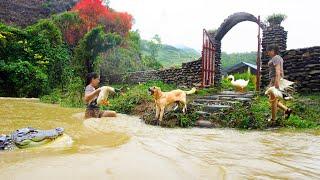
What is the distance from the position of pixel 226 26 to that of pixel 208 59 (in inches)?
54.5

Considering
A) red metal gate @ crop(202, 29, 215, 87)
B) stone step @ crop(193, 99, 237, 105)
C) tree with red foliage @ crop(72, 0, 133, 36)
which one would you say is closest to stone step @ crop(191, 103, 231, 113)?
stone step @ crop(193, 99, 237, 105)

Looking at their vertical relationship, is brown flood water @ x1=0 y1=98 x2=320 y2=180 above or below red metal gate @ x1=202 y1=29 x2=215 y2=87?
below

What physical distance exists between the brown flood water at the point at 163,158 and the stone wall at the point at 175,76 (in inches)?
325

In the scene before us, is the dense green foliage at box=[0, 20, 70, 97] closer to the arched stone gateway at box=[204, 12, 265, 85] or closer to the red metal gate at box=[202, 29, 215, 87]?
the red metal gate at box=[202, 29, 215, 87]

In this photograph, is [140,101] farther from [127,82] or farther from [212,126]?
[127,82]

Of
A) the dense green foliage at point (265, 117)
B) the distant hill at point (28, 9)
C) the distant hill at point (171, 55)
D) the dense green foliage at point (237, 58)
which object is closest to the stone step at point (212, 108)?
the dense green foliage at point (265, 117)

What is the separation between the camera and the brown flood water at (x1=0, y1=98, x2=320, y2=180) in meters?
3.12

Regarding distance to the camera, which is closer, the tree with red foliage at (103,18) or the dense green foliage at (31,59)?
the dense green foliage at (31,59)

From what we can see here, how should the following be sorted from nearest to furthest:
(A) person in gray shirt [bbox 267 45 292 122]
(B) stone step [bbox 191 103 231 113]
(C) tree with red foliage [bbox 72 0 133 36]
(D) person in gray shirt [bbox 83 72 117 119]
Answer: (A) person in gray shirt [bbox 267 45 292 122], (D) person in gray shirt [bbox 83 72 117 119], (B) stone step [bbox 191 103 231 113], (C) tree with red foliage [bbox 72 0 133 36]

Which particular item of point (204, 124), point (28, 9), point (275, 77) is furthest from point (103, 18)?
point (275, 77)

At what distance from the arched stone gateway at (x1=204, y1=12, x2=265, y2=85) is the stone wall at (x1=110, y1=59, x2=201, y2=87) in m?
0.75

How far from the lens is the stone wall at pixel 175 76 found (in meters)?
13.9

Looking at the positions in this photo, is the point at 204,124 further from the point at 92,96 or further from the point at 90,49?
the point at 90,49

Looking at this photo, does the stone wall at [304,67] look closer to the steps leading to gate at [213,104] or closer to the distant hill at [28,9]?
the steps leading to gate at [213,104]
